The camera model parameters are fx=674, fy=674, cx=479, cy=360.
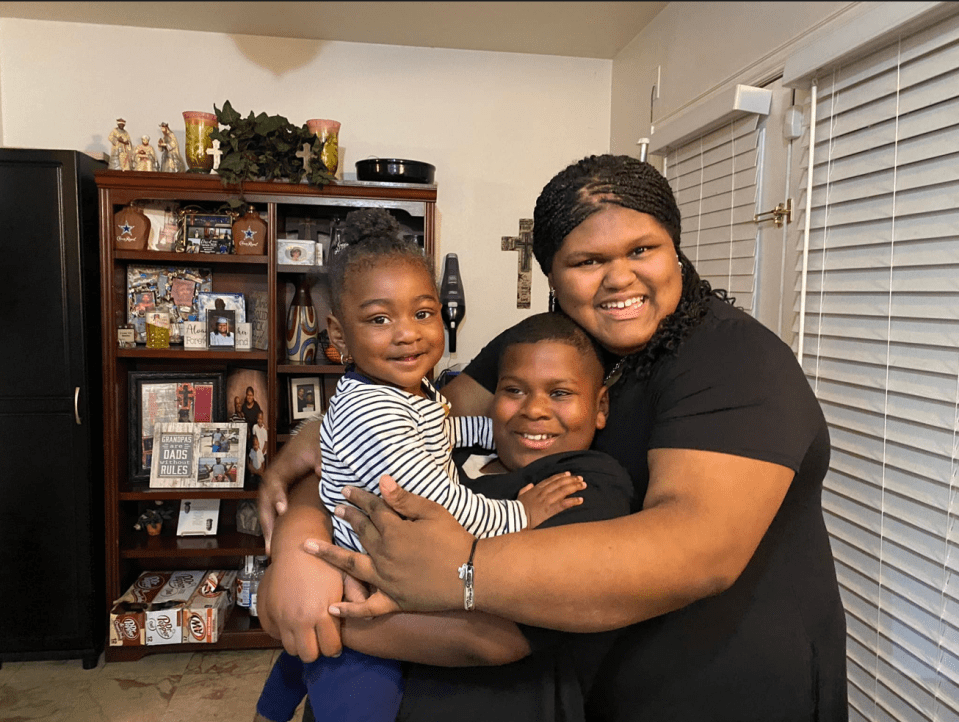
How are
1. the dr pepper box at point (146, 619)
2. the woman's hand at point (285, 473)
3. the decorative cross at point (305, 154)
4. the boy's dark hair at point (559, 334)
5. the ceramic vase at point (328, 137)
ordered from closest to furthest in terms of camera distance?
the boy's dark hair at point (559, 334) < the woman's hand at point (285, 473) < the dr pepper box at point (146, 619) < the ceramic vase at point (328, 137) < the decorative cross at point (305, 154)

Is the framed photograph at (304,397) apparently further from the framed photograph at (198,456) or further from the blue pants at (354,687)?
the blue pants at (354,687)

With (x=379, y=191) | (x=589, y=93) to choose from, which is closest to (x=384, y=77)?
(x=379, y=191)

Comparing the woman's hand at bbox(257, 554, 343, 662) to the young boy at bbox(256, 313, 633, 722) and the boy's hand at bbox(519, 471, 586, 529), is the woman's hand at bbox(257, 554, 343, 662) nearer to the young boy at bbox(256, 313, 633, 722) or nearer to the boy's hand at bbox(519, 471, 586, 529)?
the young boy at bbox(256, 313, 633, 722)

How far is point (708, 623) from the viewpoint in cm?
95

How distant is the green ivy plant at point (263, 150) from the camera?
8.63ft

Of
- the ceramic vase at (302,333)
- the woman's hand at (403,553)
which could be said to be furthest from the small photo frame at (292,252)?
the woman's hand at (403,553)

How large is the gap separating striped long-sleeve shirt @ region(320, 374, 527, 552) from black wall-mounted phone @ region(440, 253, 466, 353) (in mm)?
1965

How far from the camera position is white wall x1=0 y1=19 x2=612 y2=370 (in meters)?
2.94

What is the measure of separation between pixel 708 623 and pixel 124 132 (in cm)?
284

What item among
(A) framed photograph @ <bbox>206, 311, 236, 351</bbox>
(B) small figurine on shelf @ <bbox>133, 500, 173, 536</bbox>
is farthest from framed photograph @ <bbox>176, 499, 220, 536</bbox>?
(A) framed photograph @ <bbox>206, 311, 236, 351</bbox>

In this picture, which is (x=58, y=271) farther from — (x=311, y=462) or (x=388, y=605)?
(x=388, y=605)

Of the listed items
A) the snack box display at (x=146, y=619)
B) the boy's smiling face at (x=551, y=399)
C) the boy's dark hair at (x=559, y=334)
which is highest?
the boy's dark hair at (x=559, y=334)

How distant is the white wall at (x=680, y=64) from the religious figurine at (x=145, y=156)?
2046 mm

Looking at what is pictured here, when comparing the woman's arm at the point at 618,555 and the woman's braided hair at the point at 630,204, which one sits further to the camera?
the woman's braided hair at the point at 630,204
